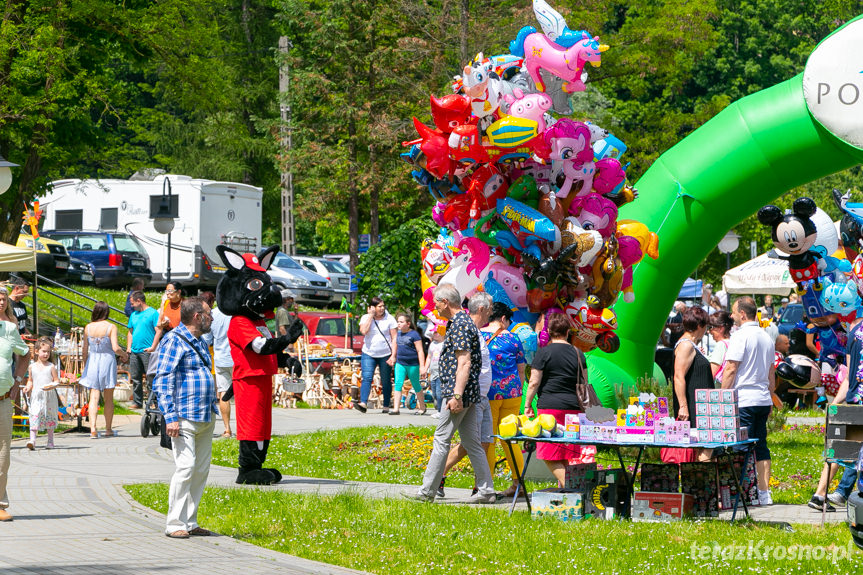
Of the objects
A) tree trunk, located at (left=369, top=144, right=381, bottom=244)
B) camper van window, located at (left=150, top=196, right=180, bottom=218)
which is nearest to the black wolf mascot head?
tree trunk, located at (left=369, top=144, right=381, bottom=244)

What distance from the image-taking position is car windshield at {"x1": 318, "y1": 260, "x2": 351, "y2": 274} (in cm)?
4059

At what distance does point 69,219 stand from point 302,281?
8106mm

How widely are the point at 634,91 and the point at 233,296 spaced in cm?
2453

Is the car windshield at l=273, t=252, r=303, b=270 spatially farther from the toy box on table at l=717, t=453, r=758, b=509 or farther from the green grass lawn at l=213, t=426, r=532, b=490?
the toy box on table at l=717, t=453, r=758, b=509

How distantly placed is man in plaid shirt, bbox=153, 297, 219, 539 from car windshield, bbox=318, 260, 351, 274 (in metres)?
31.6

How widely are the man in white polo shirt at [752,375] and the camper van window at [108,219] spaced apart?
2880cm

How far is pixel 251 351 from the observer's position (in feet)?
36.5

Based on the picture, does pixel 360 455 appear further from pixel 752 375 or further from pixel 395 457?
pixel 752 375

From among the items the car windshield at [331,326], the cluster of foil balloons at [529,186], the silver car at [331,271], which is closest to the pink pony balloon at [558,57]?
the cluster of foil balloons at [529,186]

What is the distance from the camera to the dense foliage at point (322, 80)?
2133 cm

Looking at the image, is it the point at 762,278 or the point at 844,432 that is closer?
the point at 844,432

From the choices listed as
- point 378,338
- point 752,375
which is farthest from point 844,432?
point 378,338

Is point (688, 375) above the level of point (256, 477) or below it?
above

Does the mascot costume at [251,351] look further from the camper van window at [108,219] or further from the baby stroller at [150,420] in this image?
the camper van window at [108,219]
